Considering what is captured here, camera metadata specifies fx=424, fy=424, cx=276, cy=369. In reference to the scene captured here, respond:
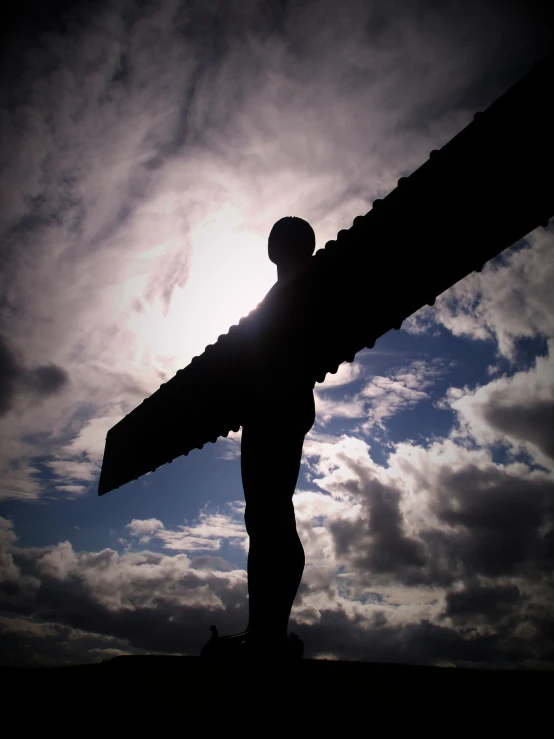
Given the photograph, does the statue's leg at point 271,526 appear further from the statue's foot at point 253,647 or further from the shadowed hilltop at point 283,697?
the shadowed hilltop at point 283,697

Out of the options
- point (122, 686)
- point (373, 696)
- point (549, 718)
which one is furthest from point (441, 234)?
point (122, 686)

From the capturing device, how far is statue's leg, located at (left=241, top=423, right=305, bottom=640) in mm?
2496

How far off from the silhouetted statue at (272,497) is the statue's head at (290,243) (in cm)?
81

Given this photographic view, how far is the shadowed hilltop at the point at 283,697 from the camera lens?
1.65 metres

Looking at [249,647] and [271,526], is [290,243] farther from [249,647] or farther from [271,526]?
[249,647]

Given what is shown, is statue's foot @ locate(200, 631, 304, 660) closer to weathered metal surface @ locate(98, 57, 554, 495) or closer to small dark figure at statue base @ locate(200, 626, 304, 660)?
small dark figure at statue base @ locate(200, 626, 304, 660)

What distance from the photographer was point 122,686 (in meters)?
2.20

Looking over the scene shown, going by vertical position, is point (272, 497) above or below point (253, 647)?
above

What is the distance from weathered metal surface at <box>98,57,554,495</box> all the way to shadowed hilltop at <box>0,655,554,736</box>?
1.54 m

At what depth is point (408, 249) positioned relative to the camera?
6.30 ft

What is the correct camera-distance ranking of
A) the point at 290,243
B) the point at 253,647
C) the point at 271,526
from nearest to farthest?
1. the point at 253,647
2. the point at 271,526
3. the point at 290,243

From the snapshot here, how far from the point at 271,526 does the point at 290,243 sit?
230 centimetres

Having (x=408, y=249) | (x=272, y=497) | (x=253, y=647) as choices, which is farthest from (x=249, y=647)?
(x=408, y=249)

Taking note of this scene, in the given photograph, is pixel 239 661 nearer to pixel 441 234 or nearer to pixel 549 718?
pixel 549 718
